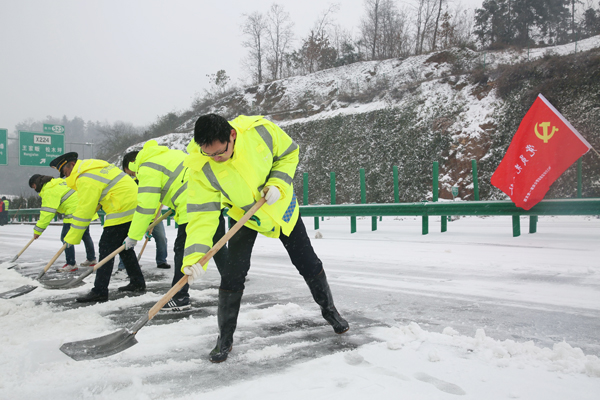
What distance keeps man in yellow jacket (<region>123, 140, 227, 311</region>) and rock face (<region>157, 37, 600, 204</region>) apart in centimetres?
1315

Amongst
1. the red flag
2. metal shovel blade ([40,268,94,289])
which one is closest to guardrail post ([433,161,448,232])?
the red flag

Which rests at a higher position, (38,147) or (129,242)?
(38,147)

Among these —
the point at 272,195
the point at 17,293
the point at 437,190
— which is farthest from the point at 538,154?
the point at 17,293

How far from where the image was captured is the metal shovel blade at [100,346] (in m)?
2.56

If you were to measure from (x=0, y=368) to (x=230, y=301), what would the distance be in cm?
151

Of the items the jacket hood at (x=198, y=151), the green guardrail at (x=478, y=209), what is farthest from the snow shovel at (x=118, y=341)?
the green guardrail at (x=478, y=209)

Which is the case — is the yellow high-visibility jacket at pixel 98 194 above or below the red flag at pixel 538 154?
below

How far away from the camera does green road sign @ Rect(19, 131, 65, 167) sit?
24503 millimetres

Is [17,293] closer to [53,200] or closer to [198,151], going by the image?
[53,200]

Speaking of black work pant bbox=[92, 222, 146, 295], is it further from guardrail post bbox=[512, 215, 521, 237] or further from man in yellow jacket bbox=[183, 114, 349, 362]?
guardrail post bbox=[512, 215, 521, 237]

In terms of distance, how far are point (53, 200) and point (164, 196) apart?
153 inches

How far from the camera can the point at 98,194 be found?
4.70m

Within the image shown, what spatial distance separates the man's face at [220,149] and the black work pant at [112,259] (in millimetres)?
2651

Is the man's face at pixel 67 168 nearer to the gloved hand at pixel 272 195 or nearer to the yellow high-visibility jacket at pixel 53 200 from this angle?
the yellow high-visibility jacket at pixel 53 200
